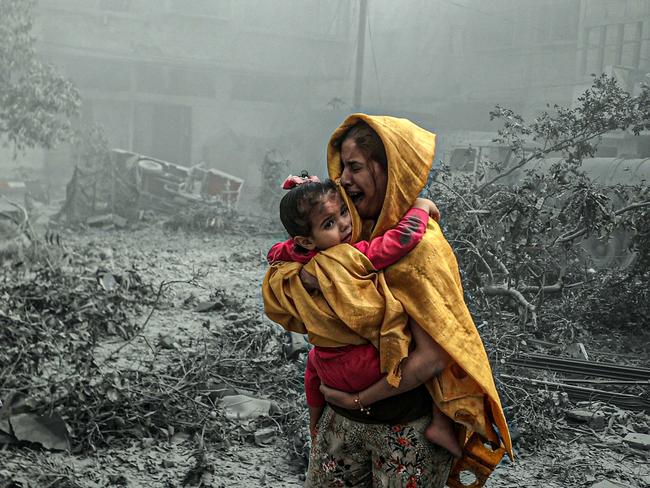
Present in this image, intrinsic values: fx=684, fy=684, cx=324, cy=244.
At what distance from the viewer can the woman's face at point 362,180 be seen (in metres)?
1.71

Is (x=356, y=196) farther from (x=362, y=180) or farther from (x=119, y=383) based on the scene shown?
(x=119, y=383)

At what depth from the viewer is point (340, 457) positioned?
5.82 feet

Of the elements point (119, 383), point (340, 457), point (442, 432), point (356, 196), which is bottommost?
point (119, 383)

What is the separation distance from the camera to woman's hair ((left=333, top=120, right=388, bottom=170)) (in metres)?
1.70

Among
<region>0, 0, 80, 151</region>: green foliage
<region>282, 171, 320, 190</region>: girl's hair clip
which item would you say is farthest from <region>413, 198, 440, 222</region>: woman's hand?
<region>0, 0, 80, 151</region>: green foliage

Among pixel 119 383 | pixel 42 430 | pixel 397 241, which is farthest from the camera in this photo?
pixel 119 383

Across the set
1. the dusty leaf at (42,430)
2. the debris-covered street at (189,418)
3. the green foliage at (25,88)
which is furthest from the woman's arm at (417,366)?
the green foliage at (25,88)

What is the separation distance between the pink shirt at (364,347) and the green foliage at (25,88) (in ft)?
34.6

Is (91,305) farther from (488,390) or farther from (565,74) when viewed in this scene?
(565,74)

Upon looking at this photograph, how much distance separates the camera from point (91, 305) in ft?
18.0

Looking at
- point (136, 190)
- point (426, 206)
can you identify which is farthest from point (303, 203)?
point (136, 190)

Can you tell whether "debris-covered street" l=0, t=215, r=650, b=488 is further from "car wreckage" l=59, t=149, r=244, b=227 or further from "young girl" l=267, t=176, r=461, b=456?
"car wreckage" l=59, t=149, r=244, b=227

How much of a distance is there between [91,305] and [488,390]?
4.46 metres

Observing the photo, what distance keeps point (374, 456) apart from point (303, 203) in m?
0.67
